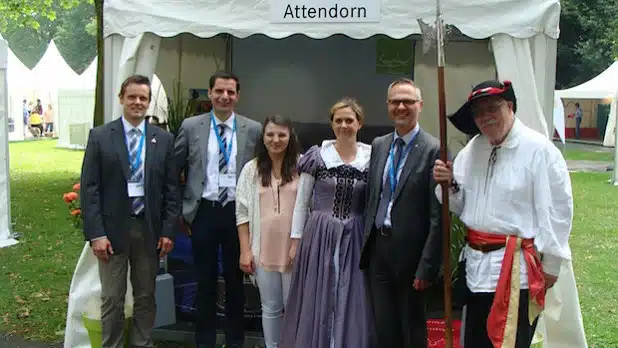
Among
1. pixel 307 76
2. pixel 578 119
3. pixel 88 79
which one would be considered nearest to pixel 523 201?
pixel 307 76

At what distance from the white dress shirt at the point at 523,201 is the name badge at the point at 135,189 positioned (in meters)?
1.94

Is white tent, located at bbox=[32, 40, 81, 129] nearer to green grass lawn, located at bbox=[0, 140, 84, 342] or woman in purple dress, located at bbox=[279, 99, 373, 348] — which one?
green grass lawn, located at bbox=[0, 140, 84, 342]

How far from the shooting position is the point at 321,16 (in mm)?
4352

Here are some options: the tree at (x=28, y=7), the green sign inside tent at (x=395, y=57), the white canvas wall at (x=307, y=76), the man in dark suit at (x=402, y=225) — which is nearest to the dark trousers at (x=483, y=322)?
the man in dark suit at (x=402, y=225)

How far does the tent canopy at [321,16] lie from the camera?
4215mm

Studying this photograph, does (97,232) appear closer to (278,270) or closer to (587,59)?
(278,270)

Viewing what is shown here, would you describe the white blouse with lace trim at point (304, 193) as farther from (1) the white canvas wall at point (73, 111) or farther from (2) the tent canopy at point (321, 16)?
(1) the white canvas wall at point (73, 111)

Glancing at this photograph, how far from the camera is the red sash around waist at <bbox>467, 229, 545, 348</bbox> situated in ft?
9.68

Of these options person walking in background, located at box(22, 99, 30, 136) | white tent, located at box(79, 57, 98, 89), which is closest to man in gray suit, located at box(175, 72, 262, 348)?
white tent, located at box(79, 57, 98, 89)

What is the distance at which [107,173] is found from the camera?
3.91 meters

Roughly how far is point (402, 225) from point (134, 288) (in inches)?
68.6

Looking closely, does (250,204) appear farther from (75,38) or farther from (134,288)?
(75,38)

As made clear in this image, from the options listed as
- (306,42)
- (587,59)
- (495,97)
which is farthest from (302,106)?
(587,59)

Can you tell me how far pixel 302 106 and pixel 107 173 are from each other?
4688 mm
